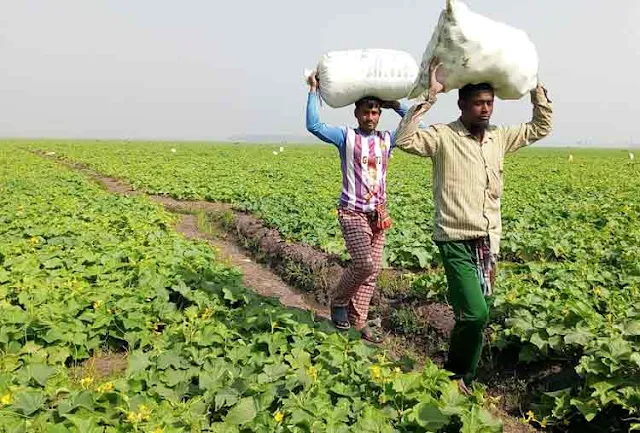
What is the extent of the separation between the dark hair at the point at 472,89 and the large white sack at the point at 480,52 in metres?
0.05

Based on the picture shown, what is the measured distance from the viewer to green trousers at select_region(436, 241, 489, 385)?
341cm

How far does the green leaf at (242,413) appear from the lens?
2.94 m

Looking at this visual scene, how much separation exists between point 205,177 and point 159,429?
16.8 m

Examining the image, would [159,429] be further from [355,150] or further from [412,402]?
[355,150]

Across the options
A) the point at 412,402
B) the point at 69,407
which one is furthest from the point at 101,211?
the point at 412,402

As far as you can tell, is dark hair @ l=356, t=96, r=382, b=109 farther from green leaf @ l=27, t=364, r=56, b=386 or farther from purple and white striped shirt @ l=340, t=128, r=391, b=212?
green leaf @ l=27, t=364, r=56, b=386

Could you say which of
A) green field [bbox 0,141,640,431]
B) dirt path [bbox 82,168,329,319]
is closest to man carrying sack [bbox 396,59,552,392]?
green field [bbox 0,141,640,431]

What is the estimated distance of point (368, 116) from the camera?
436 centimetres

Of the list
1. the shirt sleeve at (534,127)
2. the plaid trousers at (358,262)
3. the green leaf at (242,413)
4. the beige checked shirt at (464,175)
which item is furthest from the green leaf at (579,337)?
the green leaf at (242,413)

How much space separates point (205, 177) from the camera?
18906 millimetres

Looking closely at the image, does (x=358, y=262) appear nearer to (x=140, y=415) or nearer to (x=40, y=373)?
(x=140, y=415)

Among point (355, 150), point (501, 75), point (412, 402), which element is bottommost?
point (412, 402)

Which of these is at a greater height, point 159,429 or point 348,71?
point 348,71

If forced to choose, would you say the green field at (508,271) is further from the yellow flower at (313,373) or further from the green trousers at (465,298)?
the green trousers at (465,298)
